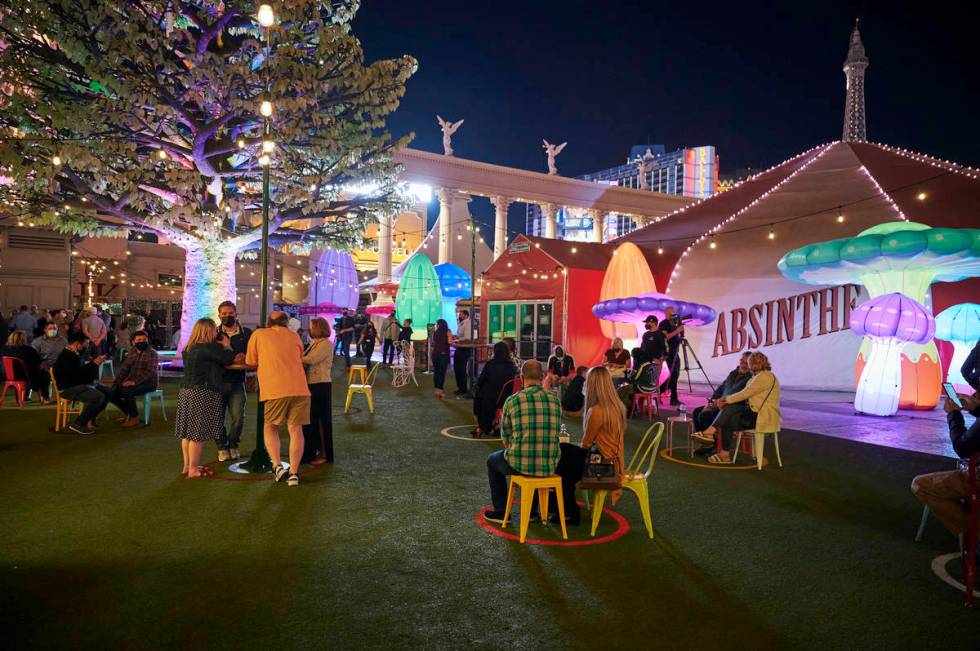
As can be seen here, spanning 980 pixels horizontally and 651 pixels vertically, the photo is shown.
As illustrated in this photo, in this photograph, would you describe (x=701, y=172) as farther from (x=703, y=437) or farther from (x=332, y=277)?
(x=703, y=437)

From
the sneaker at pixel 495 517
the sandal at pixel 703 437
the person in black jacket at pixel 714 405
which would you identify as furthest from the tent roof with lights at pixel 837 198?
the sneaker at pixel 495 517

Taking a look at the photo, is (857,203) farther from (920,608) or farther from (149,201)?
(149,201)

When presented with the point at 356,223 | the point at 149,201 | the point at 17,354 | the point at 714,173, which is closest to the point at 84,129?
the point at 149,201

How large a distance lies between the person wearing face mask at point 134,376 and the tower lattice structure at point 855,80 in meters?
21.5

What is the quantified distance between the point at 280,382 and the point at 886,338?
32.6 feet

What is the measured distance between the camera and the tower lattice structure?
67.3 ft

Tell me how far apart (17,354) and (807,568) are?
1115cm

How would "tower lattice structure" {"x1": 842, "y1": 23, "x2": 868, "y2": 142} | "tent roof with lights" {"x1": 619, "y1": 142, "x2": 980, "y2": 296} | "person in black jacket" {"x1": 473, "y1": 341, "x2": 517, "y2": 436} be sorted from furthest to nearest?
"tower lattice structure" {"x1": 842, "y1": 23, "x2": 868, "y2": 142}
"tent roof with lights" {"x1": 619, "y1": 142, "x2": 980, "y2": 296}
"person in black jacket" {"x1": 473, "y1": 341, "x2": 517, "y2": 436}

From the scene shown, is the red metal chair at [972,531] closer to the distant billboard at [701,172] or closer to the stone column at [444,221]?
the stone column at [444,221]

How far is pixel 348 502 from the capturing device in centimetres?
522

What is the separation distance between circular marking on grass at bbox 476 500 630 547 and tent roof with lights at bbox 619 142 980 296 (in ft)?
42.1

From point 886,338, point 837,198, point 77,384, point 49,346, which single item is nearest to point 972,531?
point 886,338

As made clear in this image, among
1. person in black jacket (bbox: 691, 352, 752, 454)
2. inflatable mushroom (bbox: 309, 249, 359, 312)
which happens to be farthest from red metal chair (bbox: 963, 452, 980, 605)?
inflatable mushroom (bbox: 309, 249, 359, 312)

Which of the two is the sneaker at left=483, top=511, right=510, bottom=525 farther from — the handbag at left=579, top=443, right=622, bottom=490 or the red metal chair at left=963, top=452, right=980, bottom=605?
the red metal chair at left=963, top=452, right=980, bottom=605
